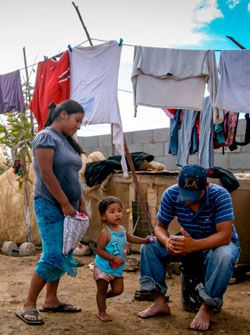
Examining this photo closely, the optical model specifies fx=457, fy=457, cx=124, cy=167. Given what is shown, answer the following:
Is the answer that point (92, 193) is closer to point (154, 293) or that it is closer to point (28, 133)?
point (28, 133)

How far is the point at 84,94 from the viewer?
17.3 ft

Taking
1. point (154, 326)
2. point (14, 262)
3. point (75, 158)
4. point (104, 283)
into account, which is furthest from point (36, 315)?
point (14, 262)

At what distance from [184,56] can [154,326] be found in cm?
293

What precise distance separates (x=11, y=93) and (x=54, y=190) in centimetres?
376

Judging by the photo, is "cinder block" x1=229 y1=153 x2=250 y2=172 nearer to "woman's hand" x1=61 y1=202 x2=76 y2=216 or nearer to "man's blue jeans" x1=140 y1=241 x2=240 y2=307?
"man's blue jeans" x1=140 y1=241 x2=240 y2=307

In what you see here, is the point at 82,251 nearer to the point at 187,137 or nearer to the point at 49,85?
the point at 187,137

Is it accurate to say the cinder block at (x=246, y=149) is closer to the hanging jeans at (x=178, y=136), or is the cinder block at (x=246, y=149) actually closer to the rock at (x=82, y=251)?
the hanging jeans at (x=178, y=136)

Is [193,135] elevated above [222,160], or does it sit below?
above

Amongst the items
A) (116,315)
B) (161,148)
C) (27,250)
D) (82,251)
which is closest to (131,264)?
(82,251)

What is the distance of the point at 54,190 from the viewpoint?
130 inches

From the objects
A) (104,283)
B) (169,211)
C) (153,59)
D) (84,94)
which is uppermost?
(153,59)

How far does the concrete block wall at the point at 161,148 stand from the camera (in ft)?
22.9

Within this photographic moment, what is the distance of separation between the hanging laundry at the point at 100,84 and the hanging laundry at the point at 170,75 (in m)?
0.26

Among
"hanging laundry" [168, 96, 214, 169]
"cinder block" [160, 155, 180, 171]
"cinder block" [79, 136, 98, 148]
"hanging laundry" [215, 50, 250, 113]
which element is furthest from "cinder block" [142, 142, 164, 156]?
"hanging laundry" [215, 50, 250, 113]
